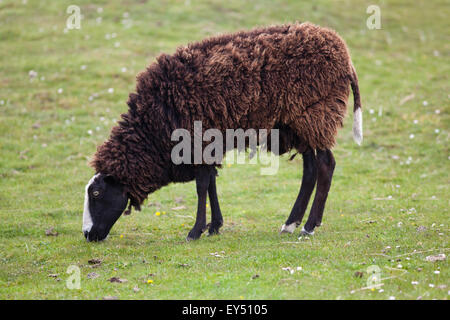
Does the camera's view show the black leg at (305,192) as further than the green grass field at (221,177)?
Yes

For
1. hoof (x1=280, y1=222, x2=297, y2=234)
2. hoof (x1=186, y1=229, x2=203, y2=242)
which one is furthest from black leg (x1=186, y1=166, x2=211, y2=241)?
hoof (x1=280, y1=222, x2=297, y2=234)

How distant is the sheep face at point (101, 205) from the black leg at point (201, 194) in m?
1.16

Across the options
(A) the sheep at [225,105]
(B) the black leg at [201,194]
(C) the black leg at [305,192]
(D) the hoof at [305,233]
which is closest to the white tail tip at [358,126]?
(A) the sheep at [225,105]

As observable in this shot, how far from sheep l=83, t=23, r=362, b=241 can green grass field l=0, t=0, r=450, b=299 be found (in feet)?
2.94

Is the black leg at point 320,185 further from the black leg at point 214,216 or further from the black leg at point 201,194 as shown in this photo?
the black leg at point 201,194

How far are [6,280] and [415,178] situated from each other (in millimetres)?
8872

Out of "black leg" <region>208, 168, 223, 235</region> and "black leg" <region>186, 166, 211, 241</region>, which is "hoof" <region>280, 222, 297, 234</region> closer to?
"black leg" <region>208, 168, 223, 235</region>

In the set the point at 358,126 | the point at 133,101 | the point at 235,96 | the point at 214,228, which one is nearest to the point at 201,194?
the point at 214,228

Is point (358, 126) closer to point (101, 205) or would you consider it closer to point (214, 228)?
point (214, 228)

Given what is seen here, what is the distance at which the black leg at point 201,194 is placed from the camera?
27.1ft

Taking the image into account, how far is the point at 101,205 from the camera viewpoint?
322 inches

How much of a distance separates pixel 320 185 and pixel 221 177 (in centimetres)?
464

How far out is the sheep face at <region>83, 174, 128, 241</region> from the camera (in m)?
8.12
